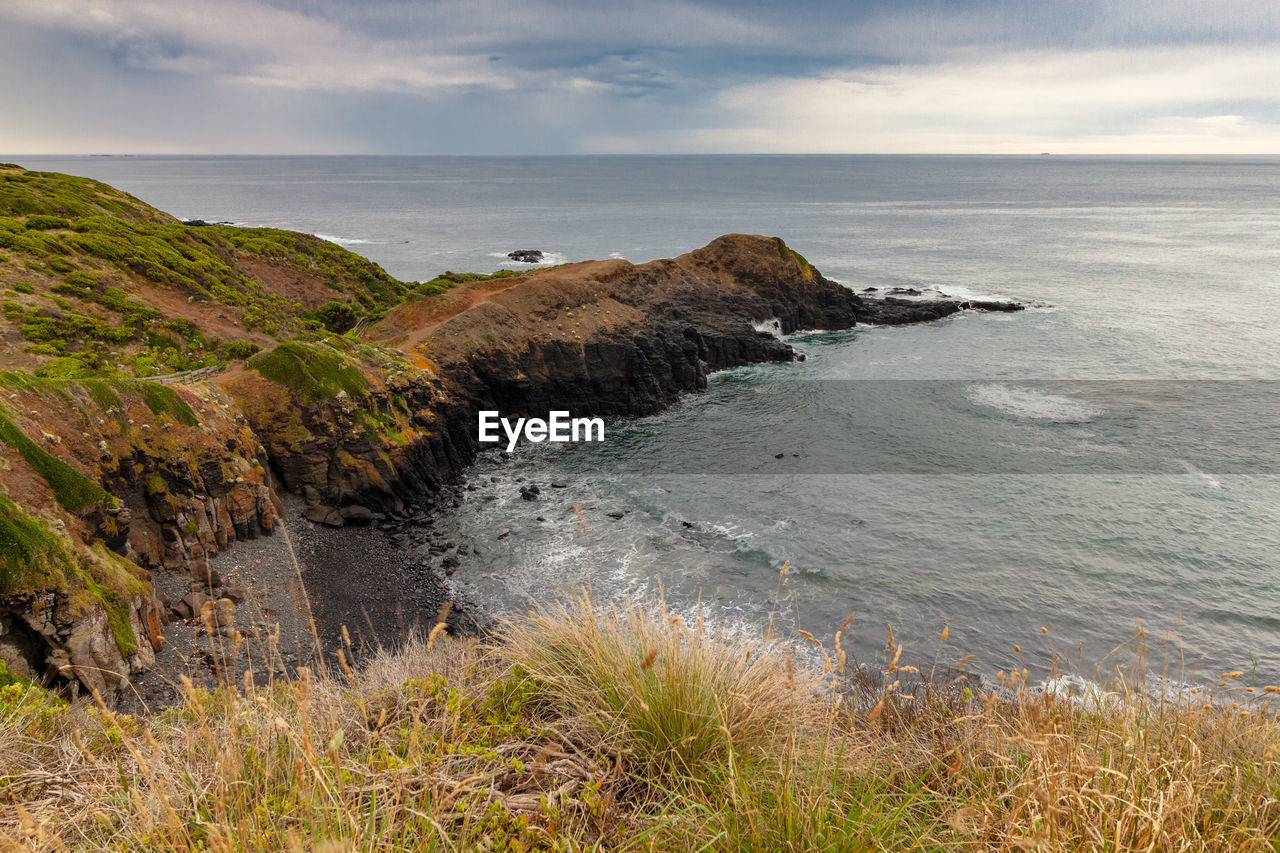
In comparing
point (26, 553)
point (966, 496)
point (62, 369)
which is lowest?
point (966, 496)

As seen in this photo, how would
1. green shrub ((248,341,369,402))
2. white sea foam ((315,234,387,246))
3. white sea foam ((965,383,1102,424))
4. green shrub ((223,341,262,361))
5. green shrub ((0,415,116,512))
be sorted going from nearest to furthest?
1. green shrub ((0,415,116,512))
2. green shrub ((248,341,369,402))
3. green shrub ((223,341,262,361))
4. white sea foam ((965,383,1102,424))
5. white sea foam ((315,234,387,246))

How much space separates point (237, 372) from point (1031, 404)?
45041 mm

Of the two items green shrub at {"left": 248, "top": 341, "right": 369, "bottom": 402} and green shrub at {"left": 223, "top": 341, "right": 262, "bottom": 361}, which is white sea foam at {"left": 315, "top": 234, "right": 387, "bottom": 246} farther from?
green shrub at {"left": 248, "top": 341, "right": 369, "bottom": 402}

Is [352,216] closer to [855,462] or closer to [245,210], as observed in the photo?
[245,210]

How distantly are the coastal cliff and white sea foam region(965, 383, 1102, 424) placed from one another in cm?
1514

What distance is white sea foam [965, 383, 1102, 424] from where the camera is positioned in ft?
128

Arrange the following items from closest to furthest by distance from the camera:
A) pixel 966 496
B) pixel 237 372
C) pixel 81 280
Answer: pixel 237 372
pixel 966 496
pixel 81 280

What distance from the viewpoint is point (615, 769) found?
434cm

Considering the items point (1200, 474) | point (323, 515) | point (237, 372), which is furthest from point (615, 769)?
point (1200, 474)

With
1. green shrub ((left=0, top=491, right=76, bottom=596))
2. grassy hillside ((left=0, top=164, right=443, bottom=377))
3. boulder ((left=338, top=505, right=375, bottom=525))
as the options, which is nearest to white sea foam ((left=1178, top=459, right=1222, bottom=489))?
boulder ((left=338, top=505, right=375, bottom=525))

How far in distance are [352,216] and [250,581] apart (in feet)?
495

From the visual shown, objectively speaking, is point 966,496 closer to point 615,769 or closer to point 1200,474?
point 1200,474

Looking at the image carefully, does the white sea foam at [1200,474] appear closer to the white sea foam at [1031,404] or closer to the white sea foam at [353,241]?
the white sea foam at [1031,404]

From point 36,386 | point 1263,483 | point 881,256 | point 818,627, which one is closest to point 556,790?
point 818,627
